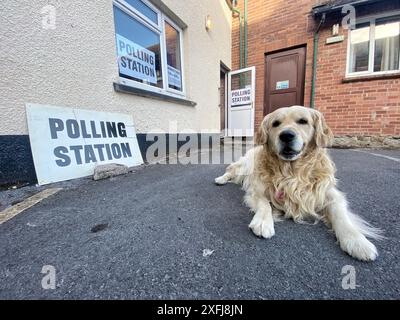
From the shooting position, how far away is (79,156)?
7.22ft

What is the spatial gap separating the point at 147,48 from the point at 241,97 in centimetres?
372

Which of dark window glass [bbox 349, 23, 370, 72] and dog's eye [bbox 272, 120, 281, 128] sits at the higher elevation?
dark window glass [bbox 349, 23, 370, 72]

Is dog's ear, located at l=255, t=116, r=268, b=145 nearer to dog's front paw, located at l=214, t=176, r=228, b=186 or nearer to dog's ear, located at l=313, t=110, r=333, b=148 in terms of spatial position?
dog's ear, located at l=313, t=110, r=333, b=148

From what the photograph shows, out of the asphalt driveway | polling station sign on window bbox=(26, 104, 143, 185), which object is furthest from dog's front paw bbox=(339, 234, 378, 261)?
polling station sign on window bbox=(26, 104, 143, 185)

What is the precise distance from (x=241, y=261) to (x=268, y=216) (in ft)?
1.35

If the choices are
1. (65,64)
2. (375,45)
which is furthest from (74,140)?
(375,45)

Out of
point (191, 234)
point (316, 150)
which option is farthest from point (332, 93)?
point (191, 234)

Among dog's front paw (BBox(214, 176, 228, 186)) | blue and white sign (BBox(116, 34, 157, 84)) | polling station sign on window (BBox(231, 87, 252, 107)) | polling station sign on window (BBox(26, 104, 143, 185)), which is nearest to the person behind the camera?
polling station sign on window (BBox(26, 104, 143, 185))

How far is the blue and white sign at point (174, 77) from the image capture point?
12.7 feet

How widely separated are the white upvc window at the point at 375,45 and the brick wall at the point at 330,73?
0.18 m

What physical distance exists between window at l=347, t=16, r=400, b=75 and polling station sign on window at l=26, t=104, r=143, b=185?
214 inches

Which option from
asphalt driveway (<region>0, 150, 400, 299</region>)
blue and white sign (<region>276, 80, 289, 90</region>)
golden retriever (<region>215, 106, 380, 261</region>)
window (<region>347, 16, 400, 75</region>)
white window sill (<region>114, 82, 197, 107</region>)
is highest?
window (<region>347, 16, 400, 75</region>)

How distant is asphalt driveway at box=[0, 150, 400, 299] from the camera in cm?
74
